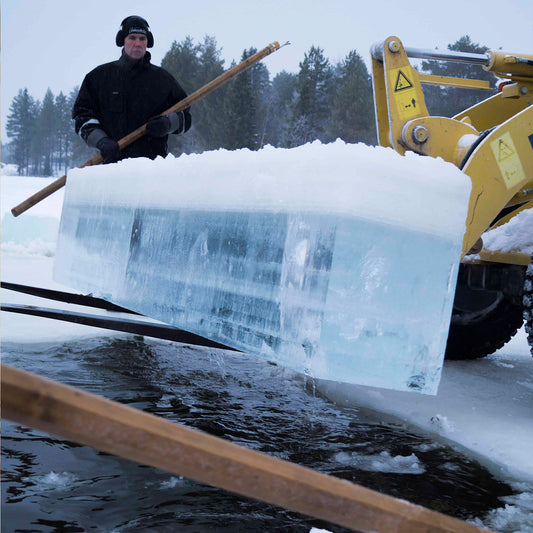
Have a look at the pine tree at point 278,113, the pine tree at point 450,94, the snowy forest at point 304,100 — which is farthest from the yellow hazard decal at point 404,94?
the pine tree at point 278,113

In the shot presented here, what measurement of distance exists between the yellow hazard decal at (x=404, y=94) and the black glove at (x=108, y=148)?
1.68m

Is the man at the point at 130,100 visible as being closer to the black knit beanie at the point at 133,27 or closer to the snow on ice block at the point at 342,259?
the black knit beanie at the point at 133,27

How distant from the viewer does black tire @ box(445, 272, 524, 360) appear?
3.81m

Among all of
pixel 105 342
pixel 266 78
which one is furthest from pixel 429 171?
pixel 266 78

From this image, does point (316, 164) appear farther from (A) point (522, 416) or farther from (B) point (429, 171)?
(A) point (522, 416)

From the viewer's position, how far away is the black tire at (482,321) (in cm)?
381

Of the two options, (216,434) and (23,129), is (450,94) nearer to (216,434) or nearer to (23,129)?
(216,434)

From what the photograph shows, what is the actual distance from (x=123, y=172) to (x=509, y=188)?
1.63 m

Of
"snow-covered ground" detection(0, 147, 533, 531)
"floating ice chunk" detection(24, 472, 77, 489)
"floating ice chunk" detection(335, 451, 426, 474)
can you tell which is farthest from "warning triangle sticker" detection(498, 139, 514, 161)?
"floating ice chunk" detection(24, 472, 77, 489)

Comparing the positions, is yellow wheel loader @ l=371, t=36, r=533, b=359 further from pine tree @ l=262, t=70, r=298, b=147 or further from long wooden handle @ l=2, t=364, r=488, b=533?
pine tree @ l=262, t=70, r=298, b=147

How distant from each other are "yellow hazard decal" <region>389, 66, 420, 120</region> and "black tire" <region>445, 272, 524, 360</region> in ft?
3.56

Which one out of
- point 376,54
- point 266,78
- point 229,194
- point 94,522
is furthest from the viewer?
point 266,78

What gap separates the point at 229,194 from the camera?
2010 millimetres

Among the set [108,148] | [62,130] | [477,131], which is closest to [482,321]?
[477,131]
